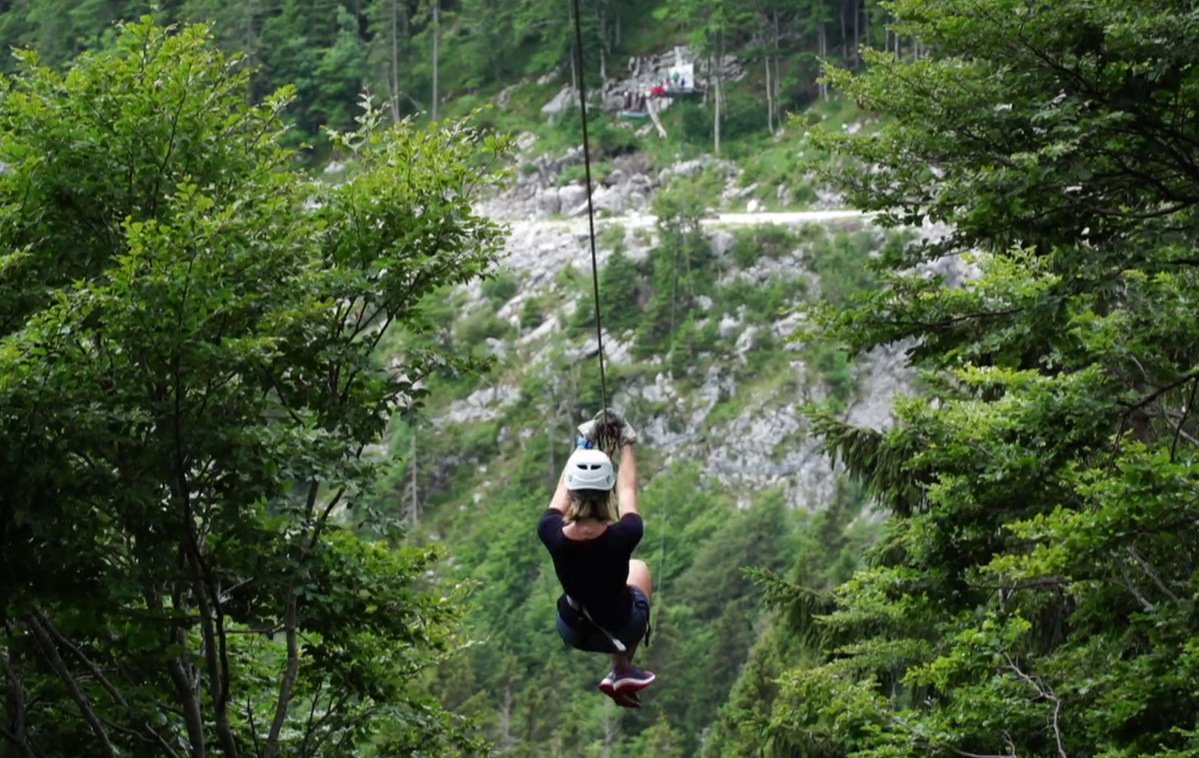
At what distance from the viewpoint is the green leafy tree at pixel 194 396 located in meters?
6.48

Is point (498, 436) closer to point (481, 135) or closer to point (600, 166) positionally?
point (600, 166)

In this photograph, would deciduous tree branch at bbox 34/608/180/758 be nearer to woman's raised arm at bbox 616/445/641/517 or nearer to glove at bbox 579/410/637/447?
glove at bbox 579/410/637/447

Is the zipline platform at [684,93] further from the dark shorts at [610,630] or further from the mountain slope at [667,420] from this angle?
the dark shorts at [610,630]

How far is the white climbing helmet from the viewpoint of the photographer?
5.36 meters

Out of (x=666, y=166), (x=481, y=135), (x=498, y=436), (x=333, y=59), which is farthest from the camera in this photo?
(x=333, y=59)

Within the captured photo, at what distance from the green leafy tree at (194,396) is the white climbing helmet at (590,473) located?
1743 mm

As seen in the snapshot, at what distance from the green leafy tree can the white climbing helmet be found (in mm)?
1743

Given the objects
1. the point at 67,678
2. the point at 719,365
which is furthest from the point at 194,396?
the point at 719,365

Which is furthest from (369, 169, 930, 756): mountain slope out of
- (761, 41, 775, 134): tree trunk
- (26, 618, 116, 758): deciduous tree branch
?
(26, 618, 116, 758): deciduous tree branch

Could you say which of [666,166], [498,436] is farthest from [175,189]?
[666,166]

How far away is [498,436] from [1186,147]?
151ft

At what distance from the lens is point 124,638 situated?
752 cm

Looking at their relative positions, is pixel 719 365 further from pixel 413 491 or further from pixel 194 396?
pixel 194 396

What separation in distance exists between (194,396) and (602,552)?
234 cm
